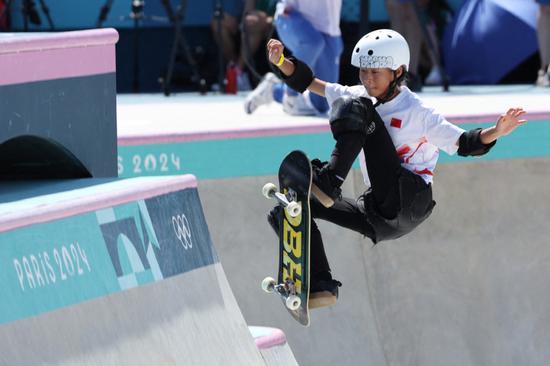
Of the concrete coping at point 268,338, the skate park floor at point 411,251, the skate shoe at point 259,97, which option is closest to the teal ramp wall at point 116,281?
the concrete coping at point 268,338

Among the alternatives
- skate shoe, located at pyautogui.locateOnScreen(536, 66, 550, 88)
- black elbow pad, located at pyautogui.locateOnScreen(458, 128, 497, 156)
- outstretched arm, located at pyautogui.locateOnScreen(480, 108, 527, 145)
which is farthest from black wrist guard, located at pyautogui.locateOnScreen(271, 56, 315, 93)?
skate shoe, located at pyautogui.locateOnScreen(536, 66, 550, 88)

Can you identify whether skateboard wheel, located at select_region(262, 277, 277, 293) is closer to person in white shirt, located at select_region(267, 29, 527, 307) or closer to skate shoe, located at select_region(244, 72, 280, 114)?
person in white shirt, located at select_region(267, 29, 527, 307)

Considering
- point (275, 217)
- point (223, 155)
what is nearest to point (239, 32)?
point (223, 155)

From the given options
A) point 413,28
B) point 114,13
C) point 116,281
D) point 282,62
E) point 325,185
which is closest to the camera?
point 116,281

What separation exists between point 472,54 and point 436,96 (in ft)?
5.95

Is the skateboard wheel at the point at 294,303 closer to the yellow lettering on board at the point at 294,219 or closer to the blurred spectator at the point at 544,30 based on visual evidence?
the yellow lettering on board at the point at 294,219

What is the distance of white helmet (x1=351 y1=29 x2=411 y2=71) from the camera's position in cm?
571

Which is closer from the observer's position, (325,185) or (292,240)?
(325,185)

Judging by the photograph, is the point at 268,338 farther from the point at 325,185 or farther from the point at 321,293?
the point at 325,185

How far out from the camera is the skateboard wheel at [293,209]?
Answer: 5613 millimetres

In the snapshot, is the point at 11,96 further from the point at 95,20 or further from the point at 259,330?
the point at 95,20

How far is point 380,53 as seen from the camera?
5.71 m

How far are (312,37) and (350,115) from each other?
3.84m

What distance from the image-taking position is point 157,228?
513 cm
